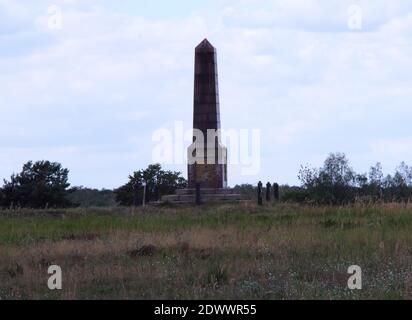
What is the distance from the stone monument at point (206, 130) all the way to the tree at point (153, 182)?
34.5 feet

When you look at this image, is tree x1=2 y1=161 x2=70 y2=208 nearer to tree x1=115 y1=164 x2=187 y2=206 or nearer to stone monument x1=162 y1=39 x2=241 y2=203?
tree x1=115 y1=164 x2=187 y2=206

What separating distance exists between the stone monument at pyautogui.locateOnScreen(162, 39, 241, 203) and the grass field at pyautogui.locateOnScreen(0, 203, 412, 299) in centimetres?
1824

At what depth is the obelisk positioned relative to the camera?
4009 cm

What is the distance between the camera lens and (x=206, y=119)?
4056 cm

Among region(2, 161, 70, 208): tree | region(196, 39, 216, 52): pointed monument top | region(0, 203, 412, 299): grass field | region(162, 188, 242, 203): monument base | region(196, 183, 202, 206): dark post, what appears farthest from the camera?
region(2, 161, 70, 208): tree

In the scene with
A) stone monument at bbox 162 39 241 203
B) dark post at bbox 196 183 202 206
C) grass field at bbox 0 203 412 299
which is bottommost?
grass field at bbox 0 203 412 299

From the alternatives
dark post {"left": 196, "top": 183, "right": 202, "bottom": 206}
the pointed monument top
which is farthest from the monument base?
the pointed monument top

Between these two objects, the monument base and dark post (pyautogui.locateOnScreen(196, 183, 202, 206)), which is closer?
dark post (pyautogui.locateOnScreen(196, 183, 202, 206))

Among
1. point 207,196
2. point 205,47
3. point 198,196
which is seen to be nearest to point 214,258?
point 198,196

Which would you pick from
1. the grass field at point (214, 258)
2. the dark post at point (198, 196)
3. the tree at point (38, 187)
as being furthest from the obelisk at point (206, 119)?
the grass field at point (214, 258)

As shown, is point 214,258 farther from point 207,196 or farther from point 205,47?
point 205,47

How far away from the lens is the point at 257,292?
11.6 metres

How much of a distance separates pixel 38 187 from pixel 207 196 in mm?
15976

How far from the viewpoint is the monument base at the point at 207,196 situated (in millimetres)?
36719
